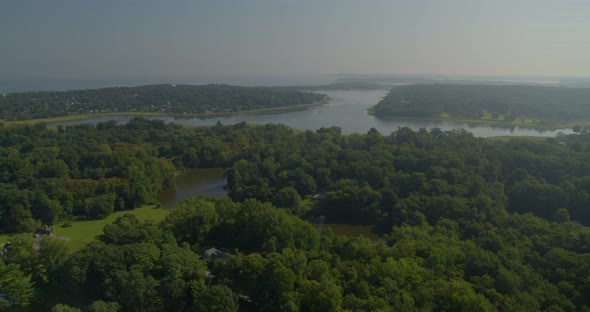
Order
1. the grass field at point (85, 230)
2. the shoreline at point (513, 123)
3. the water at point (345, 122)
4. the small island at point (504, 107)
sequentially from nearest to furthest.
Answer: the grass field at point (85, 230) → the water at point (345, 122) → the shoreline at point (513, 123) → the small island at point (504, 107)

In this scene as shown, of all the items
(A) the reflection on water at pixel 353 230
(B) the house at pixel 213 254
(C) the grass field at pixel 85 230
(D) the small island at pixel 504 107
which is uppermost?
(D) the small island at pixel 504 107

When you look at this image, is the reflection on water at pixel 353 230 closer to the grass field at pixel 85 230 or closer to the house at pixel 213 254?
the house at pixel 213 254

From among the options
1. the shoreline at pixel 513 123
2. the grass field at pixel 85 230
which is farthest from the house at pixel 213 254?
the shoreline at pixel 513 123

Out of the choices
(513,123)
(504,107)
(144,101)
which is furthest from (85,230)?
(504,107)

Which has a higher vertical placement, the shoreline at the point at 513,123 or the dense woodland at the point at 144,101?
the dense woodland at the point at 144,101

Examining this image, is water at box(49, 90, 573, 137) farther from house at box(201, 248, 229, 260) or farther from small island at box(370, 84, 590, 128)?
house at box(201, 248, 229, 260)

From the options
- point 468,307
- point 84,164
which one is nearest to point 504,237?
point 468,307
